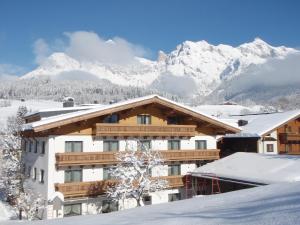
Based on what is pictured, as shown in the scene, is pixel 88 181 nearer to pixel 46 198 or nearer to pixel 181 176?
pixel 46 198

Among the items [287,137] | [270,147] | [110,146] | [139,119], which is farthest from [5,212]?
[287,137]

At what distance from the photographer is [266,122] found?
3950 centimetres

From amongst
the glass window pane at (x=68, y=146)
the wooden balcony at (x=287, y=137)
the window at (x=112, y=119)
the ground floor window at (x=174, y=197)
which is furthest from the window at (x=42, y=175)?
the wooden balcony at (x=287, y=137)

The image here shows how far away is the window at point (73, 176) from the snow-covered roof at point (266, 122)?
18189mm

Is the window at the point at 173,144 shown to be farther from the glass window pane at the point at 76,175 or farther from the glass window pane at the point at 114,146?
the glass window pane at the point at 76,175

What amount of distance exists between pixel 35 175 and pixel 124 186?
849 centimetres

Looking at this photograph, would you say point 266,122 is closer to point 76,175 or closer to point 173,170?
point 173,170

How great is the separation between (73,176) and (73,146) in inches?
86.3

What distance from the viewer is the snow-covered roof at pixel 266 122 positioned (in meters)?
37.2

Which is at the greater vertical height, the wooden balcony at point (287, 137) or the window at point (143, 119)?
the window at point (143, 119)

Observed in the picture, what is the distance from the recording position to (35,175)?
30125 mm

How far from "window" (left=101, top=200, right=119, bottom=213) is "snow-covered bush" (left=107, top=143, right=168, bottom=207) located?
1.04 metres

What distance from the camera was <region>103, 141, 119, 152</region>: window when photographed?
95.6 feet

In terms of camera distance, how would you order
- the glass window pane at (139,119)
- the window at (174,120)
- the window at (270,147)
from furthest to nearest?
the window at (270,147) → the window at (174,120) → the glass window pane at (139,119)
